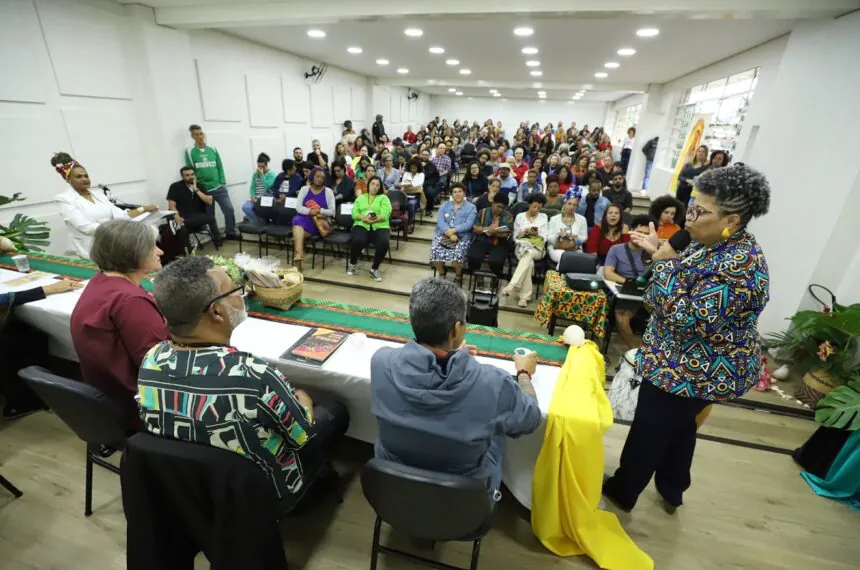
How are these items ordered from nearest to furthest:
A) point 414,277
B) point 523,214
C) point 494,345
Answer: point 494,345 < point 523,214 < point 414,277

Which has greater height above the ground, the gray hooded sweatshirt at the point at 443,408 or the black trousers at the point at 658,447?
the gray hooded sweatshirt at the point at 443,408

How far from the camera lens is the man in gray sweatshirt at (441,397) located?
1.17 meters

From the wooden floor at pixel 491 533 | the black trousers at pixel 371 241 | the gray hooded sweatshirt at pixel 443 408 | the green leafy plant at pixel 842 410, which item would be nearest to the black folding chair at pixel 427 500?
the gray hooded sweatshirt at pixel 443 408

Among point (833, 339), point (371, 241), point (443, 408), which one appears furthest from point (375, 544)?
point (371, 241)

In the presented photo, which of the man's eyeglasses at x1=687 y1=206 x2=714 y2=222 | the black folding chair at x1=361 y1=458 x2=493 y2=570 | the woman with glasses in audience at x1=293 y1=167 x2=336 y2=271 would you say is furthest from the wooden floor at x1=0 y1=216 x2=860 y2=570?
the woman with glasses in audience at x1=293 y1=167 x2=336 y2=271

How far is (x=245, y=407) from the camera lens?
1.13 metres

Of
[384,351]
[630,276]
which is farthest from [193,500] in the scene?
[630,276]

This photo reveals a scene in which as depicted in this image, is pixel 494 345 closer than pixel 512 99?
Yes

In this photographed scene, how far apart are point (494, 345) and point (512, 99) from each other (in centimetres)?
1904

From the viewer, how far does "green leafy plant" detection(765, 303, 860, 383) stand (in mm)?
2729

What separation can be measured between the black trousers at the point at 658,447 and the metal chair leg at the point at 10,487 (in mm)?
3025

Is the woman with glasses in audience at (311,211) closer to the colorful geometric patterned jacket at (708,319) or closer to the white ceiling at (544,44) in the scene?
the white ceiling at (544,44)

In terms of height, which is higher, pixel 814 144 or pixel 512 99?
pixel 512 99

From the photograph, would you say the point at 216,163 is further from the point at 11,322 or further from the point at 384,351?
the point at 384,351
